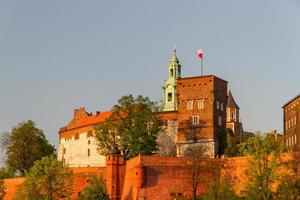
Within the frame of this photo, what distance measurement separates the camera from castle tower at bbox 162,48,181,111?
9556 centimetres

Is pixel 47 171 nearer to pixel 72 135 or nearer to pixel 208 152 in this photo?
pixel 208 152

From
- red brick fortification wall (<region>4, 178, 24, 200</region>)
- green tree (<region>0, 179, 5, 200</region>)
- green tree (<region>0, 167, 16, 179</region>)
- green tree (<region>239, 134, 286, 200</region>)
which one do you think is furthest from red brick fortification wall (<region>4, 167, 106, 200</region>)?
green tree (<region>0, 167, 16, 179</region>)

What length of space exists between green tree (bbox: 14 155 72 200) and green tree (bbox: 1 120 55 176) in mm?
20234

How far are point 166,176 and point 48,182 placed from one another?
37.8 ft

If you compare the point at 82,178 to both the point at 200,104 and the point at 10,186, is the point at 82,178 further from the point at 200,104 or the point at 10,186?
the point at 200,104

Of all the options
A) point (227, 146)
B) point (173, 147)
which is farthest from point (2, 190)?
point (227, 146)

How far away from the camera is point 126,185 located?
66312mm

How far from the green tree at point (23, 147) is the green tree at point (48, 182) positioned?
20.2 metres

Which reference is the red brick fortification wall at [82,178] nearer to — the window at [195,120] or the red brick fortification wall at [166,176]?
the red brick fortification wall at [166,176]

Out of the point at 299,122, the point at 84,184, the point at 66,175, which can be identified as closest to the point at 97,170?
the point at 84,184

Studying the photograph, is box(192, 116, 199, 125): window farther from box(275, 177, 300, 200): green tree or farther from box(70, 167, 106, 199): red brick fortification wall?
box(275, 177, 300, 200): green tree

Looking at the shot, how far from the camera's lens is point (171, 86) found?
318 ft

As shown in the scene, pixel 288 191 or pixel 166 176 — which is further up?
pixel 166 176

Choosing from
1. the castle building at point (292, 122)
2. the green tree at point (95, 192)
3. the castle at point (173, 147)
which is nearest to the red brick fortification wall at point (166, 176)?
the castle at point (173, 147)
